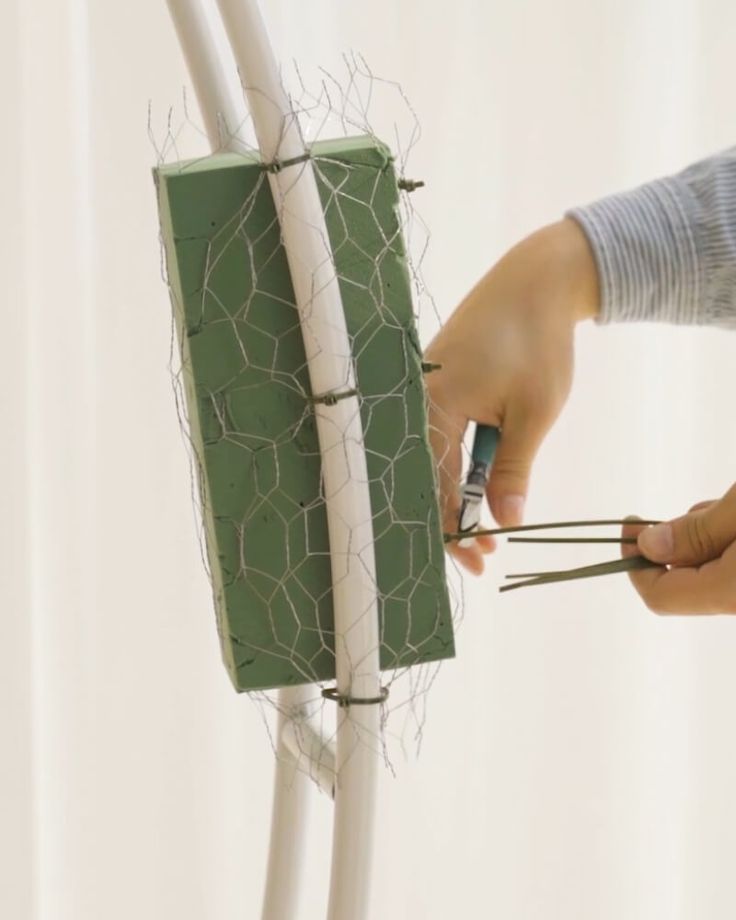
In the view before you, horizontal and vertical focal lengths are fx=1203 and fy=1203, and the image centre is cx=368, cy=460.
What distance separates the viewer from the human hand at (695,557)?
467 millimetres

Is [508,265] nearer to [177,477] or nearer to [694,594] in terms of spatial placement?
[694,594]

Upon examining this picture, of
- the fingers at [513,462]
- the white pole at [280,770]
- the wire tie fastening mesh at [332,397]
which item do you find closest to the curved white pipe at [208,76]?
the white pole at [280,770]

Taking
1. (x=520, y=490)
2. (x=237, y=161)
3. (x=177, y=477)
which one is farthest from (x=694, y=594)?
(x=177, y=477)

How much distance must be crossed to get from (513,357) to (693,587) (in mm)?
151

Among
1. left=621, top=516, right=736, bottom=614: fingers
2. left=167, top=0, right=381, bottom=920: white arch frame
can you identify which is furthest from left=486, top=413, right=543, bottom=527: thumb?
left=167, top=0, right=381, bottom=920: white arch frame

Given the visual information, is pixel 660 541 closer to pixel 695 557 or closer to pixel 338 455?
pixel 695 557

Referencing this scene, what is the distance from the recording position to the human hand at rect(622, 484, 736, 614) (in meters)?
0.47

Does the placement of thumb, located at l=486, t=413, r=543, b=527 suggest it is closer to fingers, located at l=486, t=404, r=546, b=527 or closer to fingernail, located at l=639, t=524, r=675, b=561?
fingers, located at l=486, t=404, r=546, b=527

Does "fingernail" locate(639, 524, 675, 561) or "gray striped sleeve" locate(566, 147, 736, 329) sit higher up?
"gray striped sleeve" locate(566, 147, 736, 329)

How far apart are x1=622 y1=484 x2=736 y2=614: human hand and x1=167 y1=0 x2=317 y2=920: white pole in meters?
0.15

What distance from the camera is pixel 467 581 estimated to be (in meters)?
0.94

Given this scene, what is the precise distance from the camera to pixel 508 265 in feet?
1.92

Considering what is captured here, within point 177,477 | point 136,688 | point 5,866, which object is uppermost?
point 177,477

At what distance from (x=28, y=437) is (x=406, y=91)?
37 centimetres
